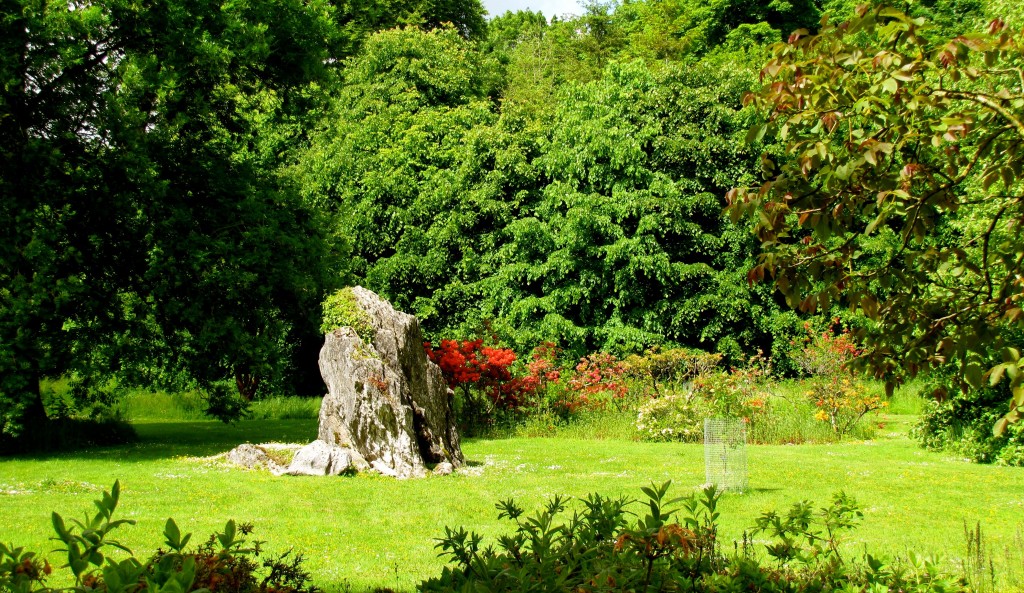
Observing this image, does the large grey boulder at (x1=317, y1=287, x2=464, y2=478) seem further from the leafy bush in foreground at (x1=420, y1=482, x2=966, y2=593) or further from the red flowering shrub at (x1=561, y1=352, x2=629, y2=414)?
the leafy bush in foreground at (x1=420, y1=482, x2=966, y2=593)

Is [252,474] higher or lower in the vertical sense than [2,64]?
lower

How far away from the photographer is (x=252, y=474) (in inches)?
434

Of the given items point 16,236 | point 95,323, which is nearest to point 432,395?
point 95,323

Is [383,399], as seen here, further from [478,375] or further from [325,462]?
[478,375]

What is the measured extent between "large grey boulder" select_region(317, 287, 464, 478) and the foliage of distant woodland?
3.21 m

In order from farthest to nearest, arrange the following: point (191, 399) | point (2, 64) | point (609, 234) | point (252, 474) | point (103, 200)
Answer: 1. point (191, 399)
2. point (609, 234)
3. point (103, 200)
4. point (2, 64)
5. point (252, 474)

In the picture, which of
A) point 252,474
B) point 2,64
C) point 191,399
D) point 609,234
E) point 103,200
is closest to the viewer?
point 252,474

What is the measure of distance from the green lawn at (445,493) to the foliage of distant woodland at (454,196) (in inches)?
85.2

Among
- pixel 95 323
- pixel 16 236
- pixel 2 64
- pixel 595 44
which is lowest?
pixel 95 323

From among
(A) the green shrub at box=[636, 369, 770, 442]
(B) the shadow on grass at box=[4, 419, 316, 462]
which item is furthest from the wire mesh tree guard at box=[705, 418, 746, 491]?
(B) the shadow on grass at box=[4, 419, 316, 462]

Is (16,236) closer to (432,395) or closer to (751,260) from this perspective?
(432,395)

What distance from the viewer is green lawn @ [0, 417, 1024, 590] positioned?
22.7ft

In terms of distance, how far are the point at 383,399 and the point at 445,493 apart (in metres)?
2.38

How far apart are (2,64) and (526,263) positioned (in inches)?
510
